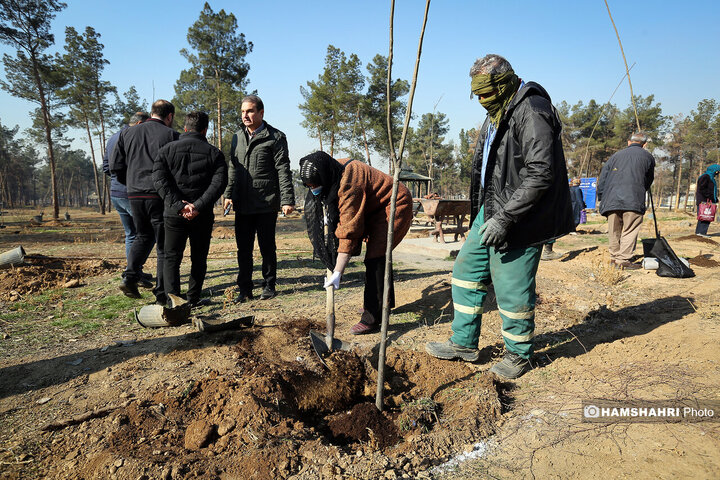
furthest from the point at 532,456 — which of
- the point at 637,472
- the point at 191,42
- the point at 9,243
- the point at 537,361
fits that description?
the point at 191,42

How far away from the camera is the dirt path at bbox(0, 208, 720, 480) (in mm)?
1728

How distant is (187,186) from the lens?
3.88 meters

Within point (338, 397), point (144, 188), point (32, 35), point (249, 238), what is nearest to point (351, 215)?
point (338, 397)

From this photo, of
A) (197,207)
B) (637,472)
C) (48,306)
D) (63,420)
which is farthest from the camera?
(48,306)

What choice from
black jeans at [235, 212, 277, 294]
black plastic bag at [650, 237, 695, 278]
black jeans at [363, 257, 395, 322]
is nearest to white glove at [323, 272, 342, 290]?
black jeans at [363, 257, 395, 322]

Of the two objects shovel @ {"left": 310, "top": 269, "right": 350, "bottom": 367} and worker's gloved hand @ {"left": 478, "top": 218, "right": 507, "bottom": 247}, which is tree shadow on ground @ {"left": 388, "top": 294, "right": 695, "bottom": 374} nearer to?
shovel @ {"left": 310, "top": 269, "right": 350, "bottom": 367}

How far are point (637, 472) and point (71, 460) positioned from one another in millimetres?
2479

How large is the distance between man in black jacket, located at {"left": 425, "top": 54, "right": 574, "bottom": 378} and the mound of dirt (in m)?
5.19

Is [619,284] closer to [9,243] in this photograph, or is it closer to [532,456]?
[532,456]

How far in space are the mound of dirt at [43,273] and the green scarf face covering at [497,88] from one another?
211 inches

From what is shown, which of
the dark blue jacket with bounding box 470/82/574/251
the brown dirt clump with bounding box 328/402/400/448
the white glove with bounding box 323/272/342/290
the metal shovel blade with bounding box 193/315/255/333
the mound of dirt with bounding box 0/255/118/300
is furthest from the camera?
the mound of dirt with bounding box 0/255/118/300

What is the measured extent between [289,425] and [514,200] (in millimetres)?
1830

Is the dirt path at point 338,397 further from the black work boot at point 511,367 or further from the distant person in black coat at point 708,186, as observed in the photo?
the distant person in black coat at point 708,186

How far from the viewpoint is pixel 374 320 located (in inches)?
134
